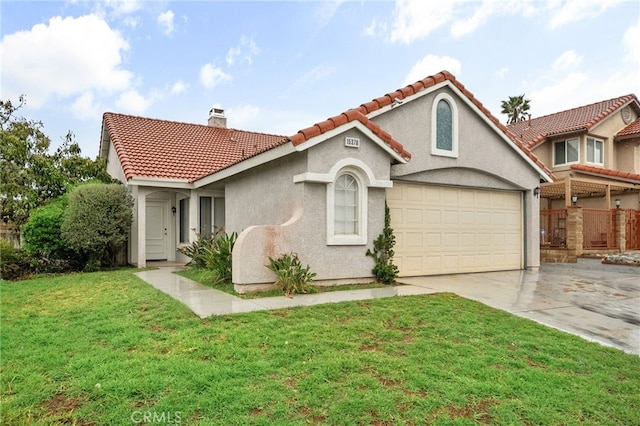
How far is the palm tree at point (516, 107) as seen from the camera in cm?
3853

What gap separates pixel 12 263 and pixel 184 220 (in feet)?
18.6

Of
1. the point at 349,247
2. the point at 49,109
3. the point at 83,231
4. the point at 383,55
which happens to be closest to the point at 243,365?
the point at 349,247

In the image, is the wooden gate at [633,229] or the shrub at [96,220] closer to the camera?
the shrub at [96,220]

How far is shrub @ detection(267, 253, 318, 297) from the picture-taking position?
8352mm

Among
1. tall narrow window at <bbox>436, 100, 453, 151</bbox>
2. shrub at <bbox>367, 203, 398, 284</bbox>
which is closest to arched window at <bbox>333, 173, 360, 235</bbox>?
shrub at <bbox>367, 203, 398, 284</bbox>

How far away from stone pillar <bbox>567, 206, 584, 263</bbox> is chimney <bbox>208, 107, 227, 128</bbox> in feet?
54.6

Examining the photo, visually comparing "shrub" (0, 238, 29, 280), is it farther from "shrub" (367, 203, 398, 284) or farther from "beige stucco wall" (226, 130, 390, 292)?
"shrub" (367, 203, 398, 284)

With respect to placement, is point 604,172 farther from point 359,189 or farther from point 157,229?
point 157,229

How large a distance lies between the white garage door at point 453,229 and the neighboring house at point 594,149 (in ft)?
Answer: 19.2

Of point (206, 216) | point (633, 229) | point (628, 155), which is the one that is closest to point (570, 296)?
point (206, 216)

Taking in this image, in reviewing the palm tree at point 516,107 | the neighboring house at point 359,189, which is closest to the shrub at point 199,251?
the neighboring house at point 359,189

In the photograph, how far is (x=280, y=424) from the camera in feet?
Answer: 11.1

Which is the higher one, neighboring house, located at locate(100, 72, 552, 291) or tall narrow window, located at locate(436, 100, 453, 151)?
tall narrow window, located at locate(436, 100, 453, 151)

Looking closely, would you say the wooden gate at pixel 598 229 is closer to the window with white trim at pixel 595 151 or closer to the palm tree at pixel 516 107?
the window with white trim at pixel 595 151
